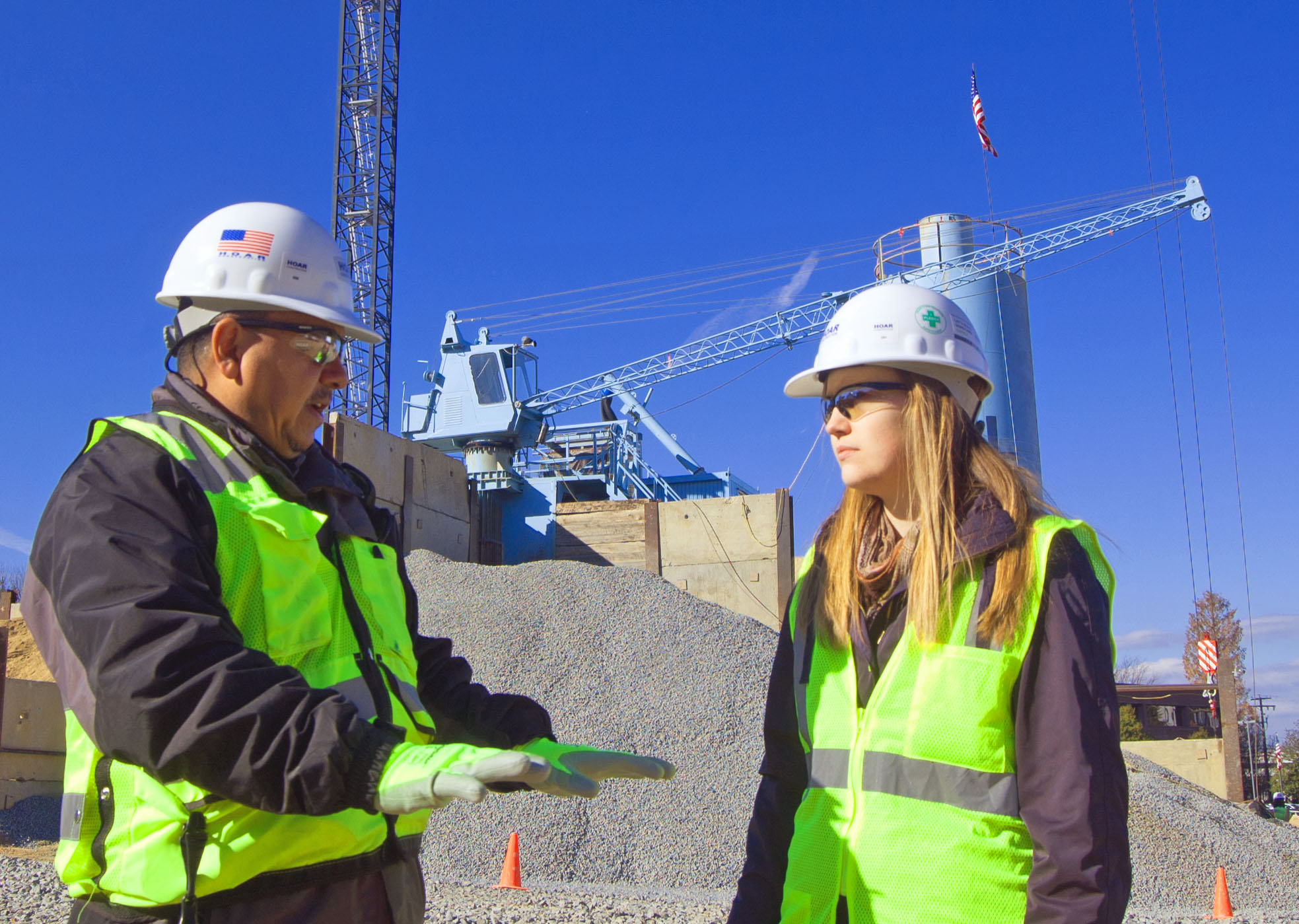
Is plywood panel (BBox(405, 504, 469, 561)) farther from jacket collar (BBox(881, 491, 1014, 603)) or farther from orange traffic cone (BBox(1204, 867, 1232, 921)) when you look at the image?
jacket collar (BBox(881, 491, 1014, 603))

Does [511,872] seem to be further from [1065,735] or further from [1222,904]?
[1065,735]

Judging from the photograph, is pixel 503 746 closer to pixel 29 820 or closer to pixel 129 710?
pixel 129 710

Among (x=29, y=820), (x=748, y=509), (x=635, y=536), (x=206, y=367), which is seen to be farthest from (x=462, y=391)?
(x=206, y=367)

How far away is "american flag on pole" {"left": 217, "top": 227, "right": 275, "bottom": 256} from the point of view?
236cm

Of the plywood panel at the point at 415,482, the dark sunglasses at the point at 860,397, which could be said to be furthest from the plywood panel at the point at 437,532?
the dark sunglasses at the point at 860,397

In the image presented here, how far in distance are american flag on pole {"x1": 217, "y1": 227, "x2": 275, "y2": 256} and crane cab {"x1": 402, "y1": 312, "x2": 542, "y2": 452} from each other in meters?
24.1

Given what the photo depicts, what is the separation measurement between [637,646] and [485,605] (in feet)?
7.66

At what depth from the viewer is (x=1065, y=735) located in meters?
1.88

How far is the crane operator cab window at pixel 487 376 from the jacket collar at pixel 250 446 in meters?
24.9

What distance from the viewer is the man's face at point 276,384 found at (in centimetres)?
227

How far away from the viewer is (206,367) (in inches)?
90.7

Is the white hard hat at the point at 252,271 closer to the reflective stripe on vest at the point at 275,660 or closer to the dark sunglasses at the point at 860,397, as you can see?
the reflective stripe on vest at the point at 275,660

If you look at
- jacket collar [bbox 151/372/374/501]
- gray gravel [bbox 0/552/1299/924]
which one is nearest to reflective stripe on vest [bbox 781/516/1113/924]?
jacket collar [bbox 151/372/374/501]

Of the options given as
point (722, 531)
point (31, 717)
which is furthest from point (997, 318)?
point (31, 717)
